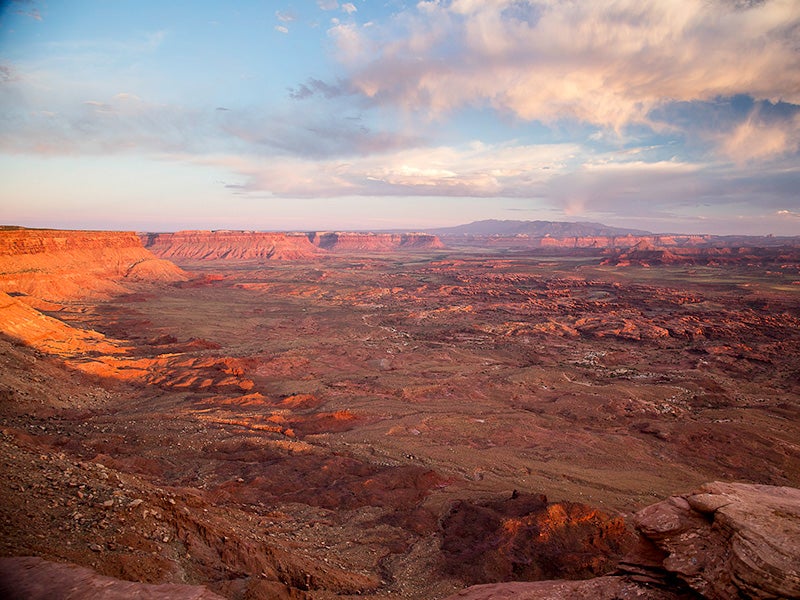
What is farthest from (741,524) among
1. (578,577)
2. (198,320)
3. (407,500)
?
(198,320)

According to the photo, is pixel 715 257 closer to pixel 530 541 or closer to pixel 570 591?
pixel 530 541

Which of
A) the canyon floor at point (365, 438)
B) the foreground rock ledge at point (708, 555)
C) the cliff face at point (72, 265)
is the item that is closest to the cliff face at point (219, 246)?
the cliff face at point (72, 265)

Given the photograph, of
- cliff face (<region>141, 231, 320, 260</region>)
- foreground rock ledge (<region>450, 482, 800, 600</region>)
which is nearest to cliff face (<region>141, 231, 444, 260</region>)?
cliff face (<region>141, 231, 320, 260</region>)

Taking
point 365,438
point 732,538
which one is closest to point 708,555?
point 732,538

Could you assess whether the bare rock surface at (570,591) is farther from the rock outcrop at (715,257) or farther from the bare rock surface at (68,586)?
the rock outcrop at (715,257)

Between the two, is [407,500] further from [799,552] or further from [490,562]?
[799,552]
